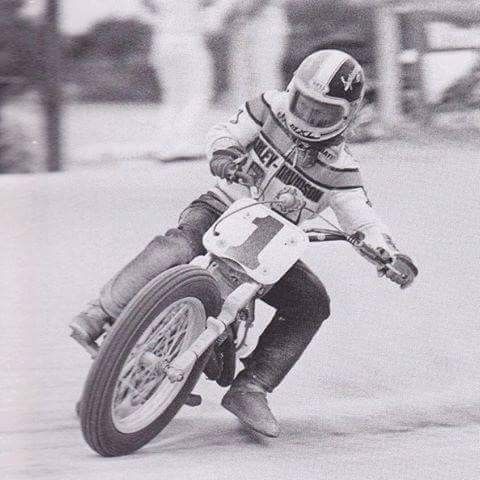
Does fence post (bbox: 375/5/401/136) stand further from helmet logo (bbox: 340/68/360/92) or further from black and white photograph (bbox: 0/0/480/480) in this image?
helmet logo (bbox: 340/68/360/92)

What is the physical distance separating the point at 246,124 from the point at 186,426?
1135 millimetres

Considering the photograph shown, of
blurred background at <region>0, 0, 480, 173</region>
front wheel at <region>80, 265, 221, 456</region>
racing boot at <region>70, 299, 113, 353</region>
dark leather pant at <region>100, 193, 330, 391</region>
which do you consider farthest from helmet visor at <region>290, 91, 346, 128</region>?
blurred background at <region>0, 0, 480, 173</region>

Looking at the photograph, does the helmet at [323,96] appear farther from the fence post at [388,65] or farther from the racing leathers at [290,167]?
the fence post at [388,65]

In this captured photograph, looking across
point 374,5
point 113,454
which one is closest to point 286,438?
point 113,454

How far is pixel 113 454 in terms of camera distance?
17.6 ft

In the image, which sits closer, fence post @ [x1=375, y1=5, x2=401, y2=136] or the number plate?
the number plate

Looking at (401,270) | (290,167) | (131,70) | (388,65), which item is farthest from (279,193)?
(388,65)

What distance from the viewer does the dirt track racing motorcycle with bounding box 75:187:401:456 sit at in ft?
17.0

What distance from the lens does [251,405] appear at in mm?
5770

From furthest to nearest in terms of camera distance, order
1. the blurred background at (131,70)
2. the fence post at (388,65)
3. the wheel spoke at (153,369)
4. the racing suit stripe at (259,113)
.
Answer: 1. the fence post at (388,65)
2. the blurred background at (131,70)
3. the racing suit stripe at (259,113)
4. the wheel spoke at (153,369)

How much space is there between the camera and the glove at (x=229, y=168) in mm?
5500

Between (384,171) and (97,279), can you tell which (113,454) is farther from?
(384,171)

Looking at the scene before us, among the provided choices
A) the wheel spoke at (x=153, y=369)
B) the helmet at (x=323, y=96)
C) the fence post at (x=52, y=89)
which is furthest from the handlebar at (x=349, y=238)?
the fence post at (x=52, y=89)

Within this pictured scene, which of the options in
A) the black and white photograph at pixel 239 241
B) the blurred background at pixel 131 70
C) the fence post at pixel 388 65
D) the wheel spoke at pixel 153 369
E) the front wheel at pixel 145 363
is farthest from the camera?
the fence post at pixel 388 65
